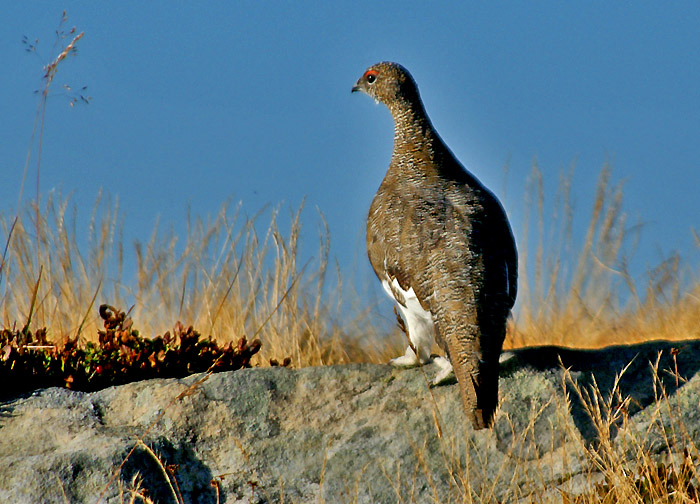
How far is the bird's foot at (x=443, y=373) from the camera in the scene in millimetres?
5258

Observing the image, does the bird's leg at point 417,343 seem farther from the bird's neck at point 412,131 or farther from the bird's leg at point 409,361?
the bird's neck at point 412,131

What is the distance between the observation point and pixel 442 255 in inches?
199

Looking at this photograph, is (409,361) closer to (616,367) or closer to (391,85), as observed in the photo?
(616,367)

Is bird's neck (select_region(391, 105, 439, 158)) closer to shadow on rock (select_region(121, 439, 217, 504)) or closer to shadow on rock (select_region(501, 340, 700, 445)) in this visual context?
shadow on rock (select_region(501, 340, 700, 445))

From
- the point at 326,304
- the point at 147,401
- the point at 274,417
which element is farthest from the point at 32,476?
the point at 326,304

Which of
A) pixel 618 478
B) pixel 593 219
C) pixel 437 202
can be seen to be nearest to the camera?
pixel 618 478

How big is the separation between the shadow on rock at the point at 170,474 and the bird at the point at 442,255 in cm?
156

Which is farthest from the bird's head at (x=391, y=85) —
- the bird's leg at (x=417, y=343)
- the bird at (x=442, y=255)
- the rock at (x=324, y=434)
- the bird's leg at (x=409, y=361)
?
the rock at (x=324, y=434)

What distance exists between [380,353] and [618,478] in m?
4.32

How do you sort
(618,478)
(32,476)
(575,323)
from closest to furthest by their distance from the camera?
(618,478) < (32,476) < (575,323)

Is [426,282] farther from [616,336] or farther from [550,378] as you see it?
[616,336]

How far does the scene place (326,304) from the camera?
26.5 ft

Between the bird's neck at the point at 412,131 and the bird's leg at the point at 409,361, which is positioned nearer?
the bird's leg at the point at 409,361

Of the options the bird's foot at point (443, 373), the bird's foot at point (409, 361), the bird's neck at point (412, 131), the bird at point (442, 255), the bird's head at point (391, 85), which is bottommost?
the bird's foot at point (443, 373)
